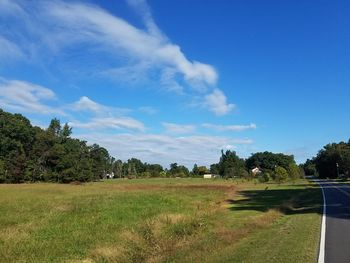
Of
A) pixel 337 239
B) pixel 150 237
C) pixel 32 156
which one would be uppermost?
pixel 32 156

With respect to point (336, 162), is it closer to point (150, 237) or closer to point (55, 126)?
point (55, 126)

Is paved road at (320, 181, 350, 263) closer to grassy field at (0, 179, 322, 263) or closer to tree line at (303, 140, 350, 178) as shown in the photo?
grassy field at (0, 179, 322, 263)

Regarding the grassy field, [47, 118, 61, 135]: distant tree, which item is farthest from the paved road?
[47, 118, 61, 135]: distant tree

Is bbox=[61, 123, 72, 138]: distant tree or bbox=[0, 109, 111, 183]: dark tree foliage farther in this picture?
bbox=[61, 123, 72, 138]: distant tree

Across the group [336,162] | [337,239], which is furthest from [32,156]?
[337,239]

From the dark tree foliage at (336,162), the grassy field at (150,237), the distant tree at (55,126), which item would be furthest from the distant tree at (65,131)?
the grassy field at (150,237)

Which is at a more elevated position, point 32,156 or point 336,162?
point 336,162

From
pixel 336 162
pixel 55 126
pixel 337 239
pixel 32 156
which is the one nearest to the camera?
pixel 337 239

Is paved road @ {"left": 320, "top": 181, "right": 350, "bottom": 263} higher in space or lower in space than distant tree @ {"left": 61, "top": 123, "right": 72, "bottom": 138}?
lower

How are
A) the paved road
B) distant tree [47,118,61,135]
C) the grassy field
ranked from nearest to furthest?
the paved road
the grassy field
distant tree [47,118,61,135]

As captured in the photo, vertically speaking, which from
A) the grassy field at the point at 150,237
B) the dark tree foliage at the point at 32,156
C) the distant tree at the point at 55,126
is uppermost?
the distant tree at the point at 55,126

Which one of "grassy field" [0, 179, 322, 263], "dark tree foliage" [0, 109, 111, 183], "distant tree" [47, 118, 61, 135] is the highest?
"distant tree" [47, 118, 61, 135]

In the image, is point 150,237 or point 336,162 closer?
point 150,237

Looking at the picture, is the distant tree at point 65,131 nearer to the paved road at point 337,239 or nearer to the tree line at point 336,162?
the tree line at point 336,162
